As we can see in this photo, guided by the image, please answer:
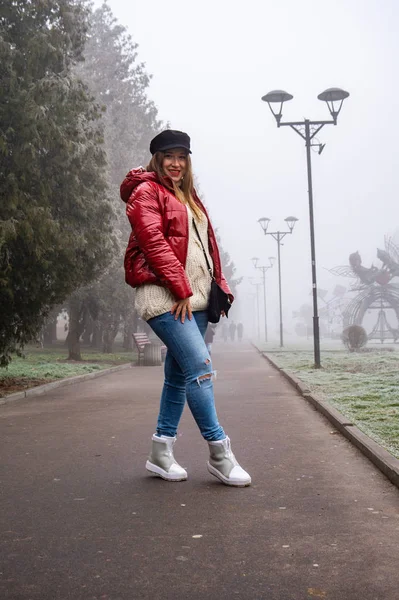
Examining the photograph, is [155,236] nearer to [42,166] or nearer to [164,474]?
[164,474]

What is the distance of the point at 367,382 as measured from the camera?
11.7m

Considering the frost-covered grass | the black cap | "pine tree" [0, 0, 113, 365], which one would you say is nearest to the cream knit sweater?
the black cap

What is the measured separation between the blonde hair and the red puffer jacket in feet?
0.17

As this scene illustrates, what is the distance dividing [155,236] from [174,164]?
0.59 m

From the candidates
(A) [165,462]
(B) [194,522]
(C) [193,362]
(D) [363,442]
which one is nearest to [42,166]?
(D) [363,442]

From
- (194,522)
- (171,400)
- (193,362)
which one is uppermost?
(193,362)

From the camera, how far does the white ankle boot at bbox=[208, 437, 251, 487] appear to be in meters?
4.39

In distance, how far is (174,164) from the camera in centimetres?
455

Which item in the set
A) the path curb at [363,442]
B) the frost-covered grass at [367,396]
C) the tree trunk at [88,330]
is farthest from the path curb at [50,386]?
the tree trunk at [88,330]

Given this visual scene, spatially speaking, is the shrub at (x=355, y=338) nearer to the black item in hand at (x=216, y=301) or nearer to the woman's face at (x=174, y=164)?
the black item in hand at (x=216, y=301)

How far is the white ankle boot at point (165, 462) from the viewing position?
4.58 m

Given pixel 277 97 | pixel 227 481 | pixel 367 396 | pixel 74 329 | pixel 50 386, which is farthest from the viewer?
pixel 74 329

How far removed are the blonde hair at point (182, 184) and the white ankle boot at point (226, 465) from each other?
143 cm

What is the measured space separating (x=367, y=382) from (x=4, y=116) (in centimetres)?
724
